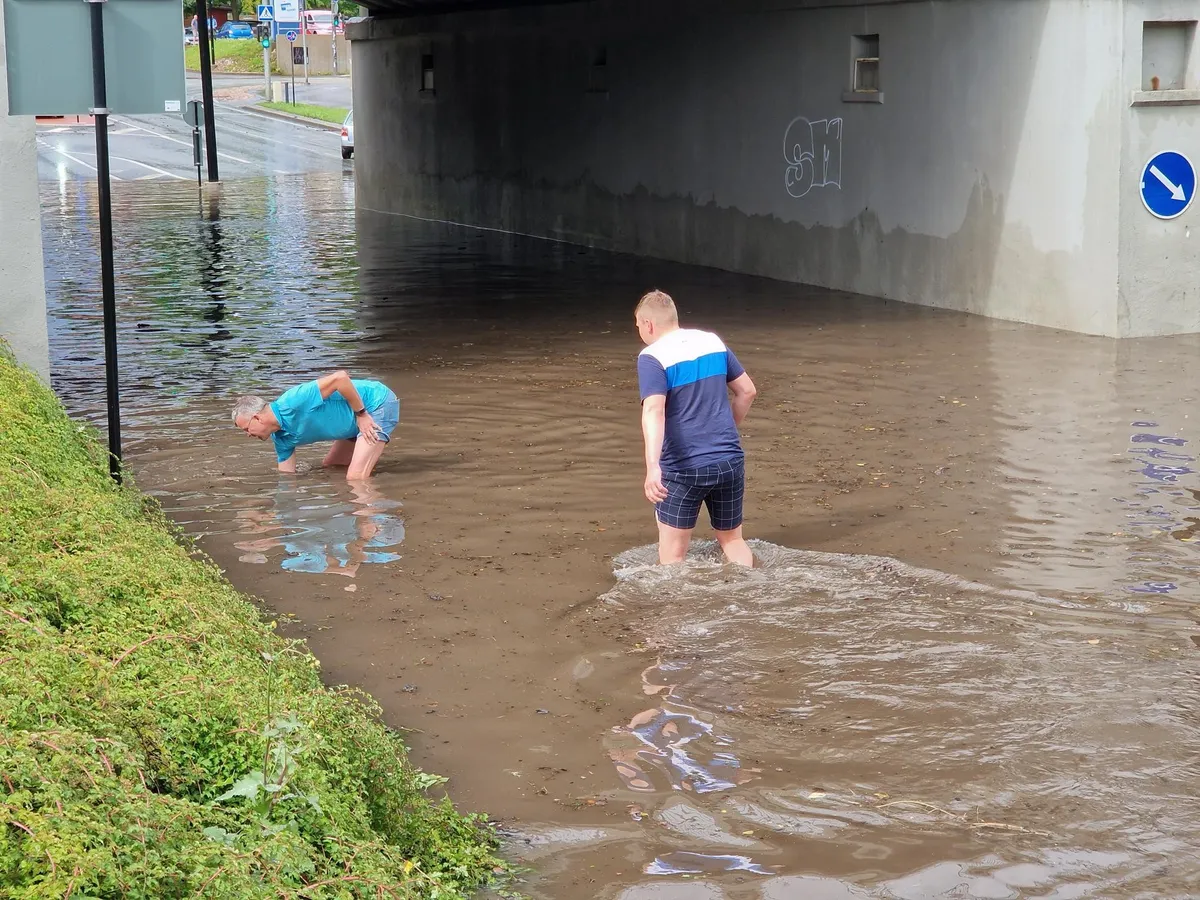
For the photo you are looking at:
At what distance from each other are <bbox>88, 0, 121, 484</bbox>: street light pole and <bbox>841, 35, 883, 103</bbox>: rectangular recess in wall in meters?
11.8

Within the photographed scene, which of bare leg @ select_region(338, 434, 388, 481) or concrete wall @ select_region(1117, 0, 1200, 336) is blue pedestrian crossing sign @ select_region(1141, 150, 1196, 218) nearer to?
concrete wall @ select_region(1117, 0, 1200, 336)

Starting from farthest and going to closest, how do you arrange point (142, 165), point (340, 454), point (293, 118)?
point (293, 118) < point (142, 165) < point (340, 454)

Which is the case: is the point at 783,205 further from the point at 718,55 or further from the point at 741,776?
the point at 741,776

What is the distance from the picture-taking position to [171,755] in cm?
387

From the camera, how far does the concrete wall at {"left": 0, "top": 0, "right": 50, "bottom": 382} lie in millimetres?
9484

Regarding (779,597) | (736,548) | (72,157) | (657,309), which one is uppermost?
(72,157)

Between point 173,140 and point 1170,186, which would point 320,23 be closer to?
point 173,140

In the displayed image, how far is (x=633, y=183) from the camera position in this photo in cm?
2392

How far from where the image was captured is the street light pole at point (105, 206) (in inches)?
300

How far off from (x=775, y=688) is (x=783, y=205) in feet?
47.7

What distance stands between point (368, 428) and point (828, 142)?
10954mm

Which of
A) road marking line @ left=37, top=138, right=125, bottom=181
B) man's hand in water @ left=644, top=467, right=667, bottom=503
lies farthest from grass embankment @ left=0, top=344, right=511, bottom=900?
road marking line @ left=37, top=138, right=125, bottom=181

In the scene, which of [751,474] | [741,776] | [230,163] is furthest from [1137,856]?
[230,163]

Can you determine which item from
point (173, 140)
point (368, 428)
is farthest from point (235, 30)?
point (368, 428)
